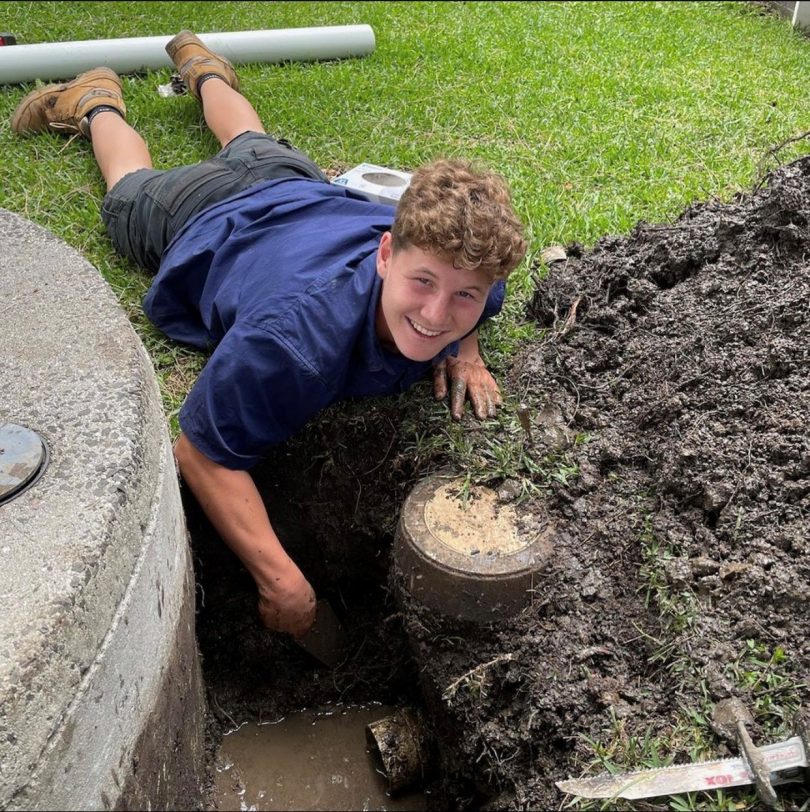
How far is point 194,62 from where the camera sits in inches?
180

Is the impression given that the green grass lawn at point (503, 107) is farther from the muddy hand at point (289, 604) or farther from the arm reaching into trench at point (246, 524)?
the muddy hand at point (289, 604)

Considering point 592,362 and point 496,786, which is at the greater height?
point 592,362

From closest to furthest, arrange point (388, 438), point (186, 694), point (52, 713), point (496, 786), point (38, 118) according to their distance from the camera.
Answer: point (52, 713) → point (186, 694) → point (496, 786) → point (388, 438) → point (38, 118)

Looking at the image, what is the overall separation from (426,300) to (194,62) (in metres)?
3.00

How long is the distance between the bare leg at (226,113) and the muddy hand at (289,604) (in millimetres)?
2338

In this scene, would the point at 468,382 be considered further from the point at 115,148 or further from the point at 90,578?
the point at 115,148

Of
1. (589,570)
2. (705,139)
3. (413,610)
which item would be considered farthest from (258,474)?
(705,139)

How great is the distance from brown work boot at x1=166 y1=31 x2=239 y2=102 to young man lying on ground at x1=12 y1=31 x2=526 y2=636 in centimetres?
148

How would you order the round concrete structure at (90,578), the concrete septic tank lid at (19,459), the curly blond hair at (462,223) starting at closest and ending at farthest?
1. the round concrete structure at (90,578)
2. the concrete septic tank lid at (19,459)
3. the curly blond hair at (462,223)

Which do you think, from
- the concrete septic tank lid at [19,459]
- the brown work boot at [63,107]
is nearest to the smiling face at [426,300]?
the concrete septic tank lid at [19,459]

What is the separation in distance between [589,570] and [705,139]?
308 cm

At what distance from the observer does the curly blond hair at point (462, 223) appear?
221 centimetres

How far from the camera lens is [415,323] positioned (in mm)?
2338

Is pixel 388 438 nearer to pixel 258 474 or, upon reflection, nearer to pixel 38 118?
pixel 258 474
